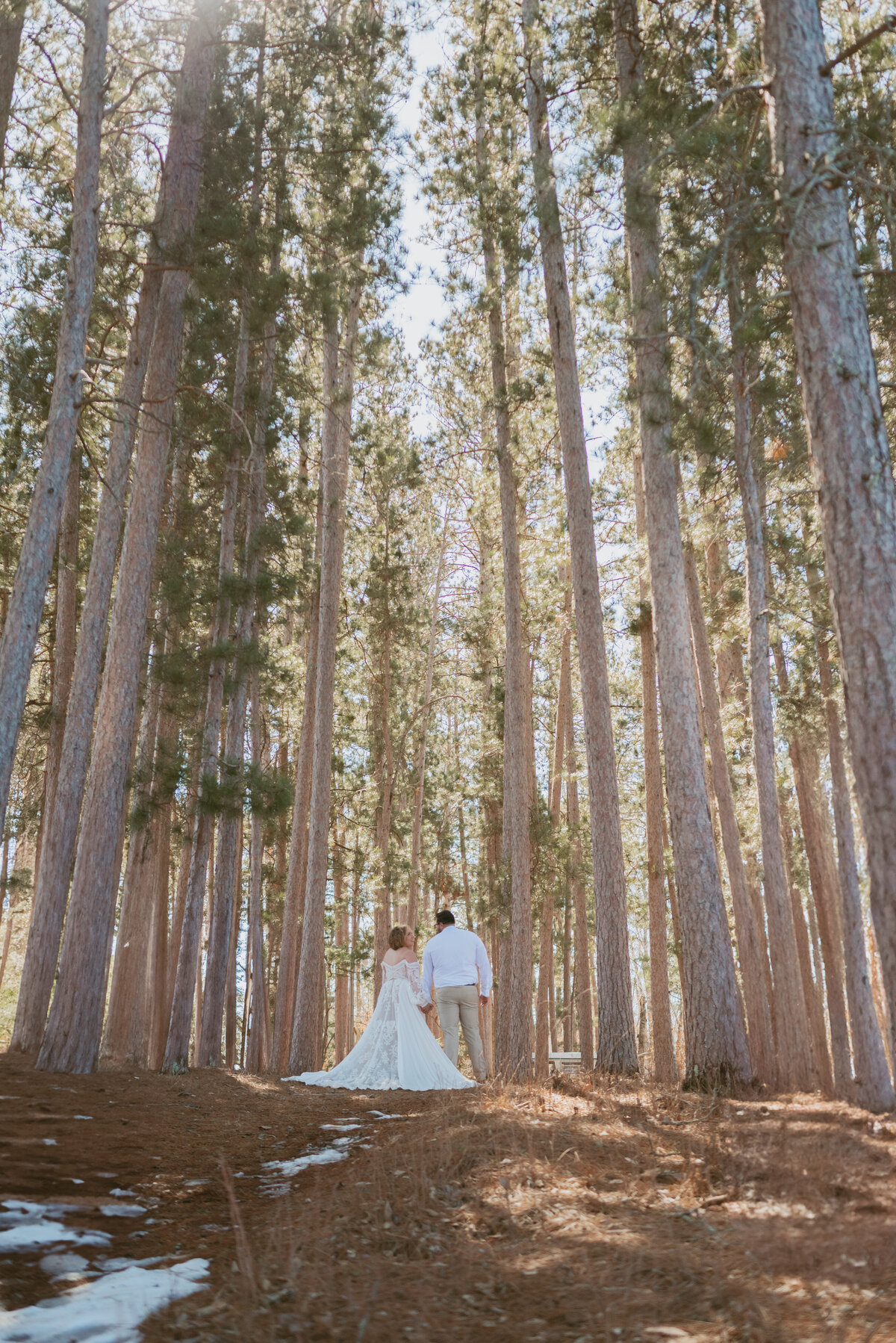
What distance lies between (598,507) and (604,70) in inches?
326

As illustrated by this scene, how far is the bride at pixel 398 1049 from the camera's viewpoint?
429 inches

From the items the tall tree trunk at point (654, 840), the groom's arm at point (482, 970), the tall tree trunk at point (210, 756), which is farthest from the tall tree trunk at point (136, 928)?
the tall tree trunk at point (654, 840)

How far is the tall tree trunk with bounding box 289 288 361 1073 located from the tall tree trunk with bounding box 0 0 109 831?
3691mm

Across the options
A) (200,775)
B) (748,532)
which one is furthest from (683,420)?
(200,775)

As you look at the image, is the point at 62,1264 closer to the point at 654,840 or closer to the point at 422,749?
the point at 654,840

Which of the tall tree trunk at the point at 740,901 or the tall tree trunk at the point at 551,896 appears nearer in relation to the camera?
the tall tree trunk at the point at 740,901

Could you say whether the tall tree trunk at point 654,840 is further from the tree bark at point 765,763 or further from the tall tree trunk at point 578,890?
the tree bark at point 765,763

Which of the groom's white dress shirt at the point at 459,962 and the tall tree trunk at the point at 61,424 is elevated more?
the tall tree trunk at the point at 61,424

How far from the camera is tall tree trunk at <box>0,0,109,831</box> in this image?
7719mm

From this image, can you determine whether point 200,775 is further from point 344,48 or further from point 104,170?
point 344,48

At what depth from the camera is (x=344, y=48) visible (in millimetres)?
11516

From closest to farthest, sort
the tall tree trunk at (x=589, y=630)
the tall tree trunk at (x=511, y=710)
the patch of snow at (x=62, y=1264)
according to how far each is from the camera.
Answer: the patch of snow at (x=62, y=1264)
the tall tree trunk at (x=589, y=630)
the tall tree trunk at (x=511, y=710)

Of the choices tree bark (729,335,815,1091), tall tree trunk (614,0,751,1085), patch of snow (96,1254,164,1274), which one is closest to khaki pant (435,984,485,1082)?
tall tree trunk (614,0,751,1085)

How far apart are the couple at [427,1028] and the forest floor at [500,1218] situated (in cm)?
421
